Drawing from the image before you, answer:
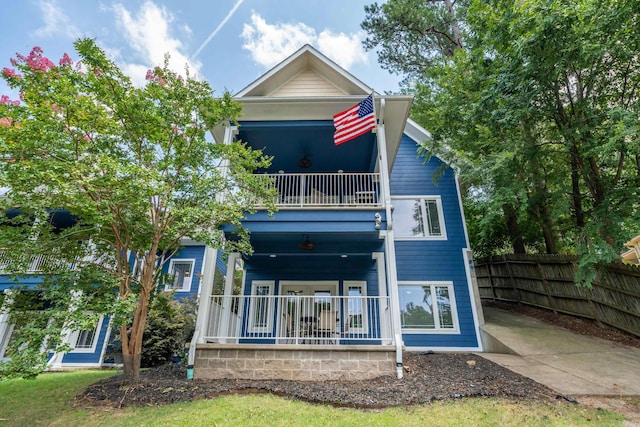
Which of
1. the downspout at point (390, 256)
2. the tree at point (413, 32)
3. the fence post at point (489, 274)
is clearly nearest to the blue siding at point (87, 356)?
the downspout at point (390, 256)

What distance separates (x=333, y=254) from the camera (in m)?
8.71

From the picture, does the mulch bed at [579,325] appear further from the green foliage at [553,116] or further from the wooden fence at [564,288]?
the green foliage at [553,116]

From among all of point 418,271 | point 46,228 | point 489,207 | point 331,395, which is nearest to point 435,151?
point 489,207

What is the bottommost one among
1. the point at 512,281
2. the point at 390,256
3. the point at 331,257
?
the point at 512,281

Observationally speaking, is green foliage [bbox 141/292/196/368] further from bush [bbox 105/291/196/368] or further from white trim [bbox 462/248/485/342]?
white trim [bbox 462/248/485/342]

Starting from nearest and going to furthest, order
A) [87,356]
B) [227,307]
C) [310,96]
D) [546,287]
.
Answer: [227,307]
[310,96]
[546,287]
[87,356]

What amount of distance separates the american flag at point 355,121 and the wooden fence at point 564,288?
7.13 meters

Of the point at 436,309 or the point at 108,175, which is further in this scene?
the point at 436,309

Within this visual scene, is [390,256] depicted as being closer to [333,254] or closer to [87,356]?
[333,254]

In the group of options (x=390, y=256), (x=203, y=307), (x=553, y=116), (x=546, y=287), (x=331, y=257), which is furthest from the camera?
(x=546, y=287)

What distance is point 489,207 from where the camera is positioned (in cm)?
820

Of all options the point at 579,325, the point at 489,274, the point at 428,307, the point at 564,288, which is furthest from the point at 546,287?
the point at 428,307

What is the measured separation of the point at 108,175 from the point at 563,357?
9311 mm

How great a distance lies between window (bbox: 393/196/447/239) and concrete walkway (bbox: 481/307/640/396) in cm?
326
